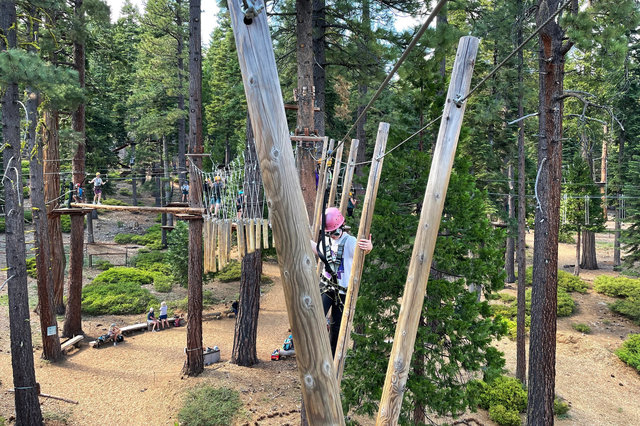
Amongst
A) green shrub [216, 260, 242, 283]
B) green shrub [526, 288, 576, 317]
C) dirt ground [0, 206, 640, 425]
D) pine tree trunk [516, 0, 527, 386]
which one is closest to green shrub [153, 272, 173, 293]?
green shrub [216, 260, 242, 283]

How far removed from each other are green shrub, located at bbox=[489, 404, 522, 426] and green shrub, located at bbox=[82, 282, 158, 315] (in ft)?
38.9

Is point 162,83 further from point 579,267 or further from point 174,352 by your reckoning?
point 579,267

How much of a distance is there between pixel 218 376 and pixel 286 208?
9.66 metres

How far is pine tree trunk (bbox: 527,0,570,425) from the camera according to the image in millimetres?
6859

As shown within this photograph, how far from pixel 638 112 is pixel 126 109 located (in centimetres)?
2924

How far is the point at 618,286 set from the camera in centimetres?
1775

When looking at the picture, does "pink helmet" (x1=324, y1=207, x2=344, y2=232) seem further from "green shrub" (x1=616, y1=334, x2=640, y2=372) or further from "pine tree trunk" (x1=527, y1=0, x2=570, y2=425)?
"green shrub" (x1=616, y1=334, x2=640, y2=372)

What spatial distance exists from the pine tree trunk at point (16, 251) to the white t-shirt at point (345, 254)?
6121 millimetres

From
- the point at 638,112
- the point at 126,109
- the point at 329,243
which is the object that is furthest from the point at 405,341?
the point at 126,109

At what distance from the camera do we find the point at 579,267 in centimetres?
2184

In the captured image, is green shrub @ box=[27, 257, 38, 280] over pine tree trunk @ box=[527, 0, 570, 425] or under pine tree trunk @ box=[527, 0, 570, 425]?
under

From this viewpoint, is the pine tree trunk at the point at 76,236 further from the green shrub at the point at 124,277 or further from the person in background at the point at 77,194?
the green shrub at the point at 124,277

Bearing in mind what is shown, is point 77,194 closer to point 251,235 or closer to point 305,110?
point 251,235

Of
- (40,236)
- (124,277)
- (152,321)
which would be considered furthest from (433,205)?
(124,277)
